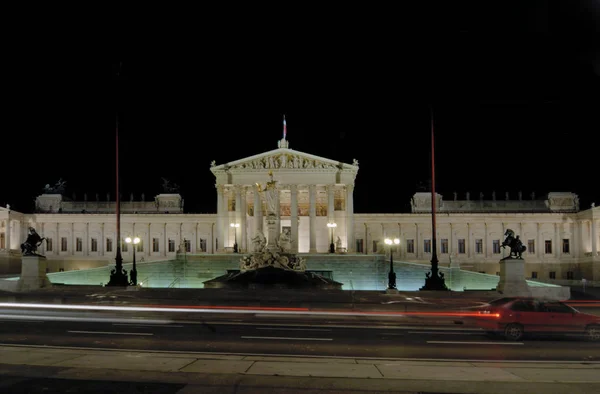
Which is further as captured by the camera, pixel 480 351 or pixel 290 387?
pixel 480 351

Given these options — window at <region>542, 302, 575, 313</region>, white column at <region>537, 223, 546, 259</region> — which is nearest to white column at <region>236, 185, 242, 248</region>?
white column at <region>537, 223, 546, 259</region>

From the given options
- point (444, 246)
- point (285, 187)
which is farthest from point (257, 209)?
point (444, 246)

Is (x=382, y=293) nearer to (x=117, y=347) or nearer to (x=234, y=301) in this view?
(x=234, y=301)

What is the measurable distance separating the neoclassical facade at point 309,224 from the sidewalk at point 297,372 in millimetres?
65387

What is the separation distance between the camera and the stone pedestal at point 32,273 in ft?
139

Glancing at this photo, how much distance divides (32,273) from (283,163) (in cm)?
4235

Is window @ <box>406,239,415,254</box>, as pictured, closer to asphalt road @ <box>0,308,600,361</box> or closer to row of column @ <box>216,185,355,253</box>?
row of column @ <box>216,185,355,253</box>

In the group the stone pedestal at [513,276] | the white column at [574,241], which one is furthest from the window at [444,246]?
the stone pedestal at [513,276]

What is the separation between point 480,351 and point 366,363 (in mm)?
4480

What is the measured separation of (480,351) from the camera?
1769cm

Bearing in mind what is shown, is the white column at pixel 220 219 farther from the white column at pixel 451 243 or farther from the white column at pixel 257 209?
the white column at pixel 451 243

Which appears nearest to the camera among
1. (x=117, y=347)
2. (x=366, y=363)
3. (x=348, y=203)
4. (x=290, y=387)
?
(x=290, y=387)

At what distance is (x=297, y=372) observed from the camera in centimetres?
1335

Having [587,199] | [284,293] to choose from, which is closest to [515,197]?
[587,199]
